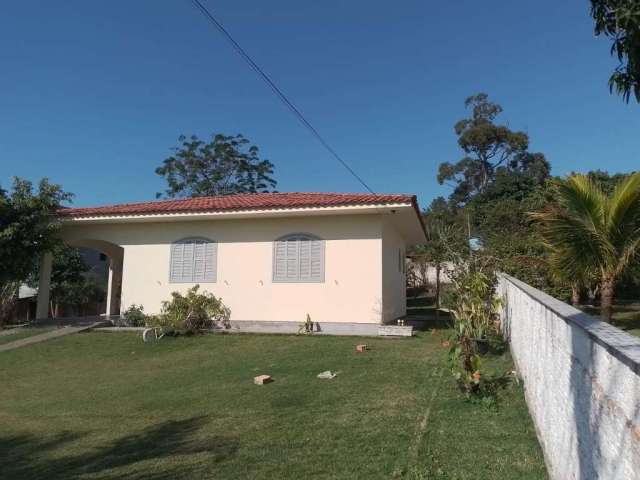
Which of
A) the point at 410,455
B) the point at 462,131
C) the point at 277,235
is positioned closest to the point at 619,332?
the point at 410,455

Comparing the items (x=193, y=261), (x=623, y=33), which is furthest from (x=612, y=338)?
(x=193, y=261)

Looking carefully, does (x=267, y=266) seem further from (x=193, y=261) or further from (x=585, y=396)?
(x=585, y=396)

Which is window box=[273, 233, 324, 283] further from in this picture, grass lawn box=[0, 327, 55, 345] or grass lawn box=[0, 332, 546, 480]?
grass lawn box=[0, 327, 55, 345]

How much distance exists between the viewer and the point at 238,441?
5250 millimetres

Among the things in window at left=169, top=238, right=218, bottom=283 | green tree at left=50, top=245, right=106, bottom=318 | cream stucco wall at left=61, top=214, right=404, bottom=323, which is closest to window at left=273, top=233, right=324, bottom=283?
cream stucco wall at left=61, top=214, right=404, bottom=323

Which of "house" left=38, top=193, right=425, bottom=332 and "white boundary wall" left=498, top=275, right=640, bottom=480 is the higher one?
"house" left=38, top=193, right=425, bottom=332

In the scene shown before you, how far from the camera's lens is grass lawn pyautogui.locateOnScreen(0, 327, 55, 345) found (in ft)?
44.3

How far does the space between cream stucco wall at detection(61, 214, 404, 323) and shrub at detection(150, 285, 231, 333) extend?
0.31 m

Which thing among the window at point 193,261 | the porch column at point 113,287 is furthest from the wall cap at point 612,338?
the porch column at point 113,287

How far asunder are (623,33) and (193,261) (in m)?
13.0

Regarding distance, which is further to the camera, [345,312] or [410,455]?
[345,312]

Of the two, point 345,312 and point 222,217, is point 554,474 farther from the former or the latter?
point 222,217

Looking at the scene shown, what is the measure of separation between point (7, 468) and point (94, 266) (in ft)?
82.9

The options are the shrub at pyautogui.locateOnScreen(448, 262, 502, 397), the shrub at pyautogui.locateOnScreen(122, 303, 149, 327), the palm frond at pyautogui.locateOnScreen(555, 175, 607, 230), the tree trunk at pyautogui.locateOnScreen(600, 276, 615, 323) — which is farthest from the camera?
the shrub at pyautogui.locateOnScreen(122, 303, 149, 327)
